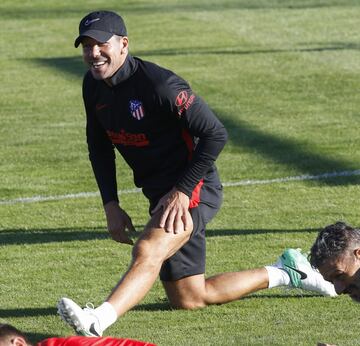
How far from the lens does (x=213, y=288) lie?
7922mm

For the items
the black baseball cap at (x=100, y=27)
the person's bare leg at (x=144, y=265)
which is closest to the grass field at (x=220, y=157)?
the person's bare leg at (x=144, y=265)

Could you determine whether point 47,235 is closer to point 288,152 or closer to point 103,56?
point 103,56

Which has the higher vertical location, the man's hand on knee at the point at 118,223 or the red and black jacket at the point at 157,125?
the red and black jacket at the point at 157,125

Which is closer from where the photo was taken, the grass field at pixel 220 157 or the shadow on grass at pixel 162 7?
the grass field at pixel 220 157

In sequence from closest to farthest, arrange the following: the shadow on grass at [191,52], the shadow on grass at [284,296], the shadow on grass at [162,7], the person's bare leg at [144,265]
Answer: the person's bare leg at [144,265], the shadow on grass at [284,296], the shadow on grass at [191,52], the shadow on grass at [162,7]

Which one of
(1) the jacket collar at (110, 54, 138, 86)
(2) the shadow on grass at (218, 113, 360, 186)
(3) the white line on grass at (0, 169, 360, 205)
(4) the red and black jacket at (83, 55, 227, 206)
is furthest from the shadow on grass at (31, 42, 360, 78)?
(1) the jacket collar at (110, 54, 138, 86)

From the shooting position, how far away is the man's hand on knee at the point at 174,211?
23.7ft

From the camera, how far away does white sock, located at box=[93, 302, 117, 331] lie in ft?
22.6

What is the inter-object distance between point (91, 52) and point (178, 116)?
0.59m

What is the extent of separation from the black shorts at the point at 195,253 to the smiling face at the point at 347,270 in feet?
6.63

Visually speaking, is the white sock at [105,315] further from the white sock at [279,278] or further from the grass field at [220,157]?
the white sock at [279,278]

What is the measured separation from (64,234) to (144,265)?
9.41ft

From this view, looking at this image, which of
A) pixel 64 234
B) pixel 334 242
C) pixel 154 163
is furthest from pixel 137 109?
pixel 64 234

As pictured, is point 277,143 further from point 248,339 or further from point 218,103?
point 248,339
